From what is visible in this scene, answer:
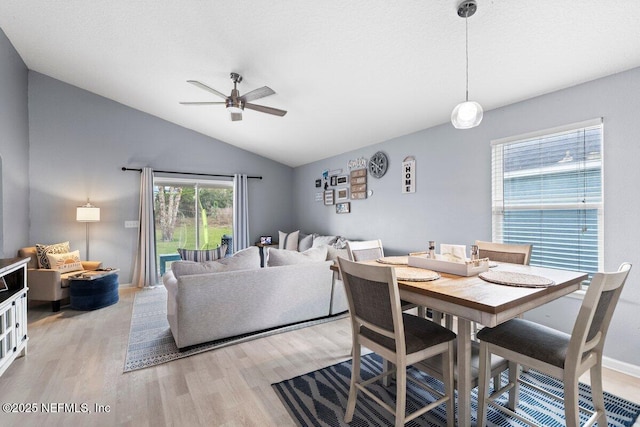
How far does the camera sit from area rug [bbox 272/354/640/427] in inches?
67.0

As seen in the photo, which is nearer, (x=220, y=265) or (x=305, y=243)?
(x=220, y=265)

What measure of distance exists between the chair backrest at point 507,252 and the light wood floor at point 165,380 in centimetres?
101

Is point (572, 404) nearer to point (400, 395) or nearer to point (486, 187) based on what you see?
point (400, 395)

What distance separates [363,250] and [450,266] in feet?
3.20

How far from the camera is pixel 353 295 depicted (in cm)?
166

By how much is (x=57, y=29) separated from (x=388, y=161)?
417cm

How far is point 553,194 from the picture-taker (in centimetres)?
262

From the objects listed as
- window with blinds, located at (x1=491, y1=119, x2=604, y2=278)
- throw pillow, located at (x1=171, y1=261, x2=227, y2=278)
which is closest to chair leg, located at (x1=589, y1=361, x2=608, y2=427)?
window with blinds, located at (x1=491, y1=119, x2=604, y2=278)

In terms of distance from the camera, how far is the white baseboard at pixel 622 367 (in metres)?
2.15

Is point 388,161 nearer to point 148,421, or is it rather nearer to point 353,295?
point 353,295

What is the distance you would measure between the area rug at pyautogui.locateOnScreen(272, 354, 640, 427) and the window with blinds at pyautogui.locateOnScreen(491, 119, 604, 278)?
3.46ft

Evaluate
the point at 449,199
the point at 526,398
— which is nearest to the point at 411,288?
the point at 526,398

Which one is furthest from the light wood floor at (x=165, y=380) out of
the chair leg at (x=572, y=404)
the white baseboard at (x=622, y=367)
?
the chair leg at (x=572, y=404)

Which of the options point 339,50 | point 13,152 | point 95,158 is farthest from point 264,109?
point 95,158
